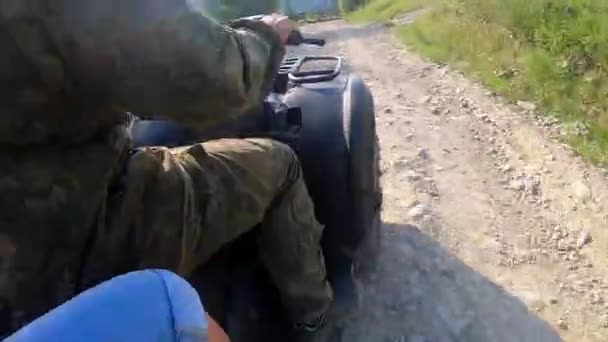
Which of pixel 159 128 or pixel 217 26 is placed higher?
pixel 217 26

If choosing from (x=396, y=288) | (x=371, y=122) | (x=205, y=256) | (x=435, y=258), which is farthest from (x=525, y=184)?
(x=205, y=256)

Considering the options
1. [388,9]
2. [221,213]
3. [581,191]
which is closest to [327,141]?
[221,213]

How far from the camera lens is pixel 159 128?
2.80 metres

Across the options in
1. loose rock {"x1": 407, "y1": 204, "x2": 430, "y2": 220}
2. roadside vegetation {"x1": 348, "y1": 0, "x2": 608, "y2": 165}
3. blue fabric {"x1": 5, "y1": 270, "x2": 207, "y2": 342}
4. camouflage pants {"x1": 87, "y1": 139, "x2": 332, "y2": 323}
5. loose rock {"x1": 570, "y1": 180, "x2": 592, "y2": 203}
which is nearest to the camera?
blue fabric {"x1": 5, "y1": 270, "x2": 207, "y2": 342}

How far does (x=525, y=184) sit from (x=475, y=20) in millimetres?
5069

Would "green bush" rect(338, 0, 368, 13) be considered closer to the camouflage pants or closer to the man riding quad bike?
the camouflage pants

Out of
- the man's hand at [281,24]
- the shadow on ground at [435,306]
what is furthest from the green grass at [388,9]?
the man's hand at [281,24]

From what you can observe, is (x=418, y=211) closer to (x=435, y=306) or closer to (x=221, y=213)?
(x=435, y=306)

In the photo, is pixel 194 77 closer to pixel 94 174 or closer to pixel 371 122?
pixel 94 174

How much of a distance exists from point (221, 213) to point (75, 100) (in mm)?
557

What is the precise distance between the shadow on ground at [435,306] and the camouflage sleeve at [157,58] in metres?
1.51

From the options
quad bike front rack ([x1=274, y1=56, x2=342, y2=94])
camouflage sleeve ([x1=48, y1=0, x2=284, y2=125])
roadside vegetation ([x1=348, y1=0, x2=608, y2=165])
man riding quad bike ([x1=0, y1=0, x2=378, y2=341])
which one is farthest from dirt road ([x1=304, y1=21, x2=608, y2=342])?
camouflage sleeve ([x1=48, y1=0, x2=284, y2=125])

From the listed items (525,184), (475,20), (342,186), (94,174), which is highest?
(94,174)

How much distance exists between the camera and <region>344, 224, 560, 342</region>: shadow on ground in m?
3.21
